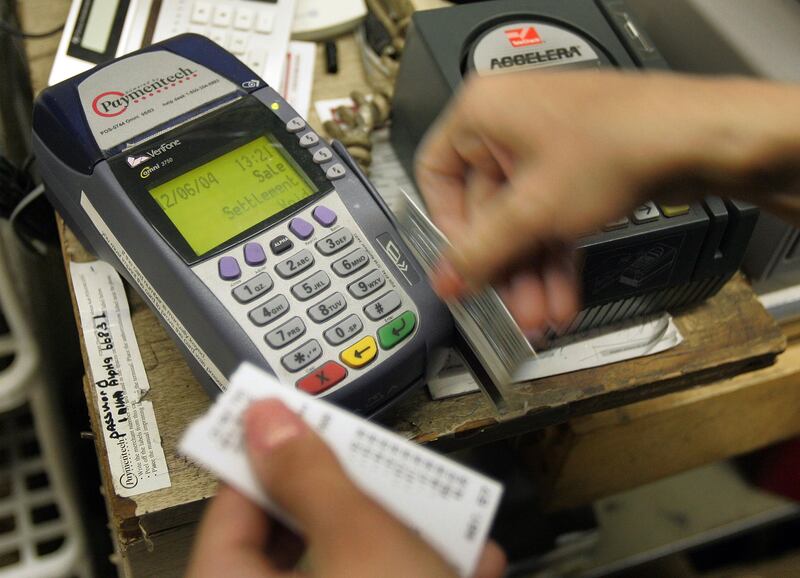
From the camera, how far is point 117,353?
485mm

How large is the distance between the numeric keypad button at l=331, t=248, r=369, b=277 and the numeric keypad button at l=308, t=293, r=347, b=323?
0.05 feet

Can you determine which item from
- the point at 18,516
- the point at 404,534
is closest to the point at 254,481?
the point at 404,534

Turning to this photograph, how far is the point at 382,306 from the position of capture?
426 millimetres

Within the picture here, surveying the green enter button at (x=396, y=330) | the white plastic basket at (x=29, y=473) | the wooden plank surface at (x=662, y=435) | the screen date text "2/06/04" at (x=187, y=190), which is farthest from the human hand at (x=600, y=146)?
the white plastic basket at (x=29, y=473)

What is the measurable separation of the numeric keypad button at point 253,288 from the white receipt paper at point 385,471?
0.08 metres

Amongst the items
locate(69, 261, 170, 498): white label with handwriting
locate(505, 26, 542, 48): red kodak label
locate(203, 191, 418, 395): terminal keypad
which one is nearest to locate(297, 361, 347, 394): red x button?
locate(203, 191, 418, 395): terminal keypad

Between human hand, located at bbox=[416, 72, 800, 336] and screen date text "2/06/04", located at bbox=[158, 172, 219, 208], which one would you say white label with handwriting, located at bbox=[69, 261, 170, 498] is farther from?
human hand, located at bbox=[416, 72, 800, 336]

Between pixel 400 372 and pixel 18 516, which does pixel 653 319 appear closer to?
pixel 400 372

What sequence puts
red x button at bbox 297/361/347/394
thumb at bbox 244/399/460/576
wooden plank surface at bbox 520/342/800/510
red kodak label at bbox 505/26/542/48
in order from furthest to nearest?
wooden plank surface at bbox 520/342/800/510, red kodak label at bbox 505/26/542/48, red x button at bbox 297/361/347/394, thumb at bbox 244/399/460/576

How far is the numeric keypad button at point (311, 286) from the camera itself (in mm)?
426

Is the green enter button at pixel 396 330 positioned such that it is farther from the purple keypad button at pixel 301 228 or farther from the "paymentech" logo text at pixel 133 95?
the "paymentech" logo text at pixel 133 95

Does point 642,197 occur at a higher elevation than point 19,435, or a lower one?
higher

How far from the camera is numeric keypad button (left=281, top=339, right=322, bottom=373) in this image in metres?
0.40

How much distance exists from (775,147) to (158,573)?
1.45 ft
